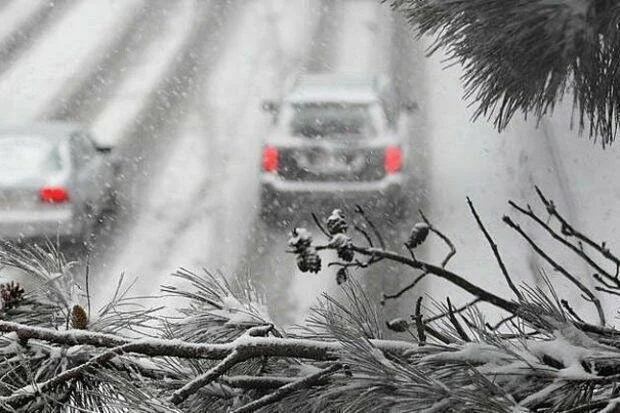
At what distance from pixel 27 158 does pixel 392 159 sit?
12.0 ft

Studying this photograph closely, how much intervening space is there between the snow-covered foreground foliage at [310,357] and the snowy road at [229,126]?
716 centimetres

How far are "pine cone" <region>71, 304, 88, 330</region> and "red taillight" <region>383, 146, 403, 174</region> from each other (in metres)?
9.46

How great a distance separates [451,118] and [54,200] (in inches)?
267

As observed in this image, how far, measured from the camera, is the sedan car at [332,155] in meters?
11.2

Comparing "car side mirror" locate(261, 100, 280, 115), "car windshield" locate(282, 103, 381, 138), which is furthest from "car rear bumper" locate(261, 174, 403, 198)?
"car side mirror" locate(261, 100, 280, 115)

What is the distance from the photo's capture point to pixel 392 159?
37.6ft

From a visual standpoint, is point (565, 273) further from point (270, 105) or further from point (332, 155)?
point (270, 105)

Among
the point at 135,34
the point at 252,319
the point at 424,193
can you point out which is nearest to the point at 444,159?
the point at 424,193

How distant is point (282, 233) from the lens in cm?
1145

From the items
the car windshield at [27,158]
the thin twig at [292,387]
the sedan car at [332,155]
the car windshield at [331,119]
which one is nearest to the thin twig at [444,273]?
the thin twig at [292,387]

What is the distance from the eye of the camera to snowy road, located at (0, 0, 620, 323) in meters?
11.0

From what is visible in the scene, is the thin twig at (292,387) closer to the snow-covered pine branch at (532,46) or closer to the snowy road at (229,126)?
the snow-covered pine branch at (532,46)

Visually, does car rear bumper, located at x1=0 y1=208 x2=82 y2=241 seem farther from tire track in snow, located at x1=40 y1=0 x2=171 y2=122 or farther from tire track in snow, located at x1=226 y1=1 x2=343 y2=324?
tire track in snow, located at x1=40 y1=0 x2=171 y2=122

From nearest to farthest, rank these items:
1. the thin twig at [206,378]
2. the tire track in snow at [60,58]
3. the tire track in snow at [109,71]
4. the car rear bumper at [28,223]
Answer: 1. the thin twig at [206,378]
2. the car rear bumper at [28,223]
3. the tire track in snow at [109,71]
4. the tire track in snow at [60,58]
